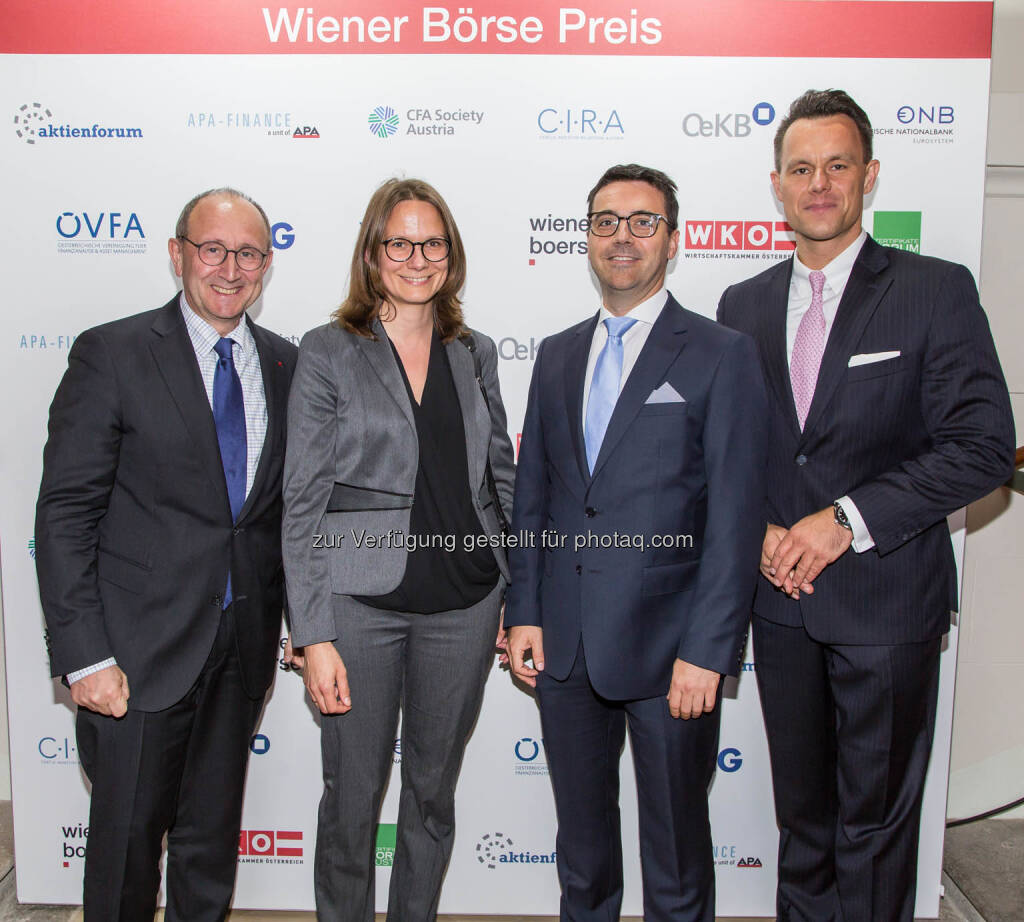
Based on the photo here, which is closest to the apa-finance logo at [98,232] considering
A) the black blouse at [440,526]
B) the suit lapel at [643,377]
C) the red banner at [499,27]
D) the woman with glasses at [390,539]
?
the red banner at [499,27]

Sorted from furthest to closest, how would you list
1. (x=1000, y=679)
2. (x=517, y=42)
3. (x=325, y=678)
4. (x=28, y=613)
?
(x=1000, y=679) < (x=28, y=613) < (x=517, y=42) < (x=325, y=678)

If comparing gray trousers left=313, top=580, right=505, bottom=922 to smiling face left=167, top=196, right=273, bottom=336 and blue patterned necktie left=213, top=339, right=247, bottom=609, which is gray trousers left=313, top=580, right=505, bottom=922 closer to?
blue patterned necktie left=213, top=339, right=247, bottom=609

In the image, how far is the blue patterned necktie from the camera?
2021 mm

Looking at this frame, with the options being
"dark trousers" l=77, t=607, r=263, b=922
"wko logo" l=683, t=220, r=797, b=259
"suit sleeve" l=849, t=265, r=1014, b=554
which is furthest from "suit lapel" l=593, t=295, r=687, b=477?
"dark trousers" l=77, t=607, r=263, b=922

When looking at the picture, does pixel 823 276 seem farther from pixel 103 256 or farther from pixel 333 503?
pixel 103 256

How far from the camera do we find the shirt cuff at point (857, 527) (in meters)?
1.96

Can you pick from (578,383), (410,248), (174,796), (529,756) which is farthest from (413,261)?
(529,756)

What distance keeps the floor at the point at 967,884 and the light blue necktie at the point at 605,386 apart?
182 centimetres

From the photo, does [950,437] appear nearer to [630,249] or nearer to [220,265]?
[630,249]

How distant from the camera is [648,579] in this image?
1.90m

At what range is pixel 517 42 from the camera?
8.34ft

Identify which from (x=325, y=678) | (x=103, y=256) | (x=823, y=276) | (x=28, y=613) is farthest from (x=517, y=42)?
(x=28, y=613)

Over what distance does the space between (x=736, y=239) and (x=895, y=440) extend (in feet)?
3.02

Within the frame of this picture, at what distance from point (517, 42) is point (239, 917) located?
9.62 ft
